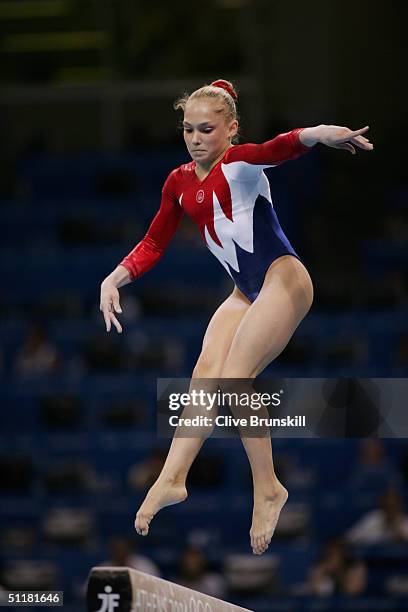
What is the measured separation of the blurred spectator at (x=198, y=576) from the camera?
8.55 meters

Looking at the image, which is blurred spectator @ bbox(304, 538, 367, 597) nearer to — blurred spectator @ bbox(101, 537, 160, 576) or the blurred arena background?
the blurred arena background

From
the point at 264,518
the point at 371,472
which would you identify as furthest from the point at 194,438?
the point at 371,472

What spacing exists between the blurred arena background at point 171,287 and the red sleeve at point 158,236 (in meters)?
4.10

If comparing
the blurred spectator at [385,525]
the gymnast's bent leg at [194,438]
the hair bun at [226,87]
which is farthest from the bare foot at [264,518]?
the blurred spectator at [385,525]

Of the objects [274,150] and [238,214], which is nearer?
[274,150]

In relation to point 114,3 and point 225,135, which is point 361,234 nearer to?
point 114,3

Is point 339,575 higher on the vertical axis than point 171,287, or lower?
lower

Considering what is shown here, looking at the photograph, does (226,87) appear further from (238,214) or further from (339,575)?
(339,575)

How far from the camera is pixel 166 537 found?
370 inches

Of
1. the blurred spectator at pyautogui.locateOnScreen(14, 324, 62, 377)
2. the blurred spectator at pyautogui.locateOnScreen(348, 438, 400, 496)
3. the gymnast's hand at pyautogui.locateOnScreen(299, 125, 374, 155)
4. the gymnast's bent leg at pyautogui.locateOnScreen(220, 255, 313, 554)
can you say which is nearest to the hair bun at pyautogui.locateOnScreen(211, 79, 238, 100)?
the gymnast's hand at pyautogui.locateOnScreen(299, 125, 374, 155)

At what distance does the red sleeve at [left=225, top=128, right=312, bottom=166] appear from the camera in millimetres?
4246

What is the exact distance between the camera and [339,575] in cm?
858

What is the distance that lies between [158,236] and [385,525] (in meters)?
4.82

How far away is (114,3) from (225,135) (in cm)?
1050
